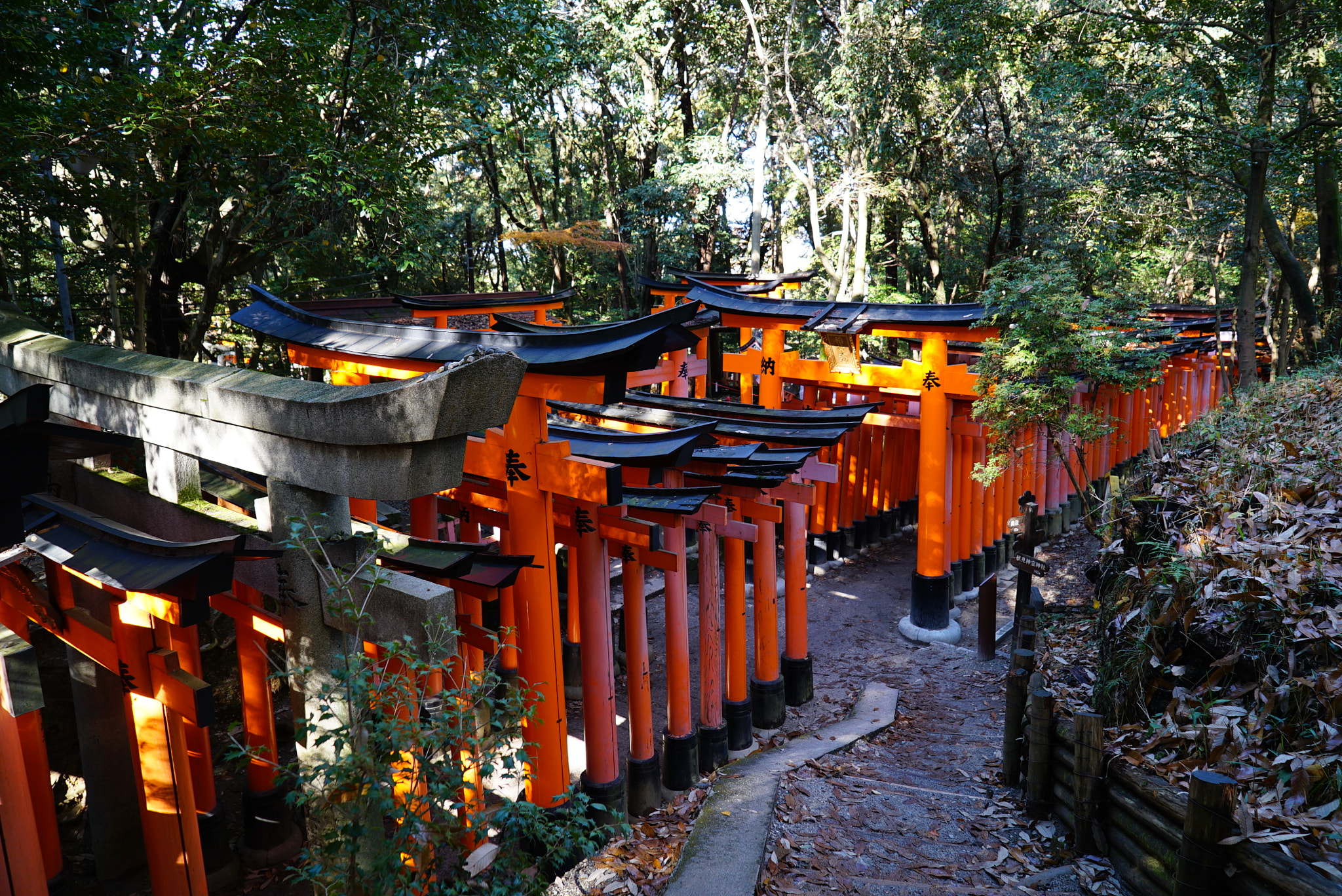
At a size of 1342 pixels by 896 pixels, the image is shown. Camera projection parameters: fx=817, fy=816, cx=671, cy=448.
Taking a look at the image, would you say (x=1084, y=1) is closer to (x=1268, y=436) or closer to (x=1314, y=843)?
(x=1268, y=436)

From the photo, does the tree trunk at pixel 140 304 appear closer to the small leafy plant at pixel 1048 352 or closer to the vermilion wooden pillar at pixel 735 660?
the vermilion wooden pillar at pixel 735 660

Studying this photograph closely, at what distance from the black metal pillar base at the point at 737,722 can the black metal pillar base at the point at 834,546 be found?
669cm

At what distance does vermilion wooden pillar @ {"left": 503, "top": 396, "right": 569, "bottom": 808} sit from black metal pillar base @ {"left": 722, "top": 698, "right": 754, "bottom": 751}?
259 cm

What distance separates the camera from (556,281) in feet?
74.3

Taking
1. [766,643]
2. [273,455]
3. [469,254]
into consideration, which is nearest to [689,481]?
[766,643]

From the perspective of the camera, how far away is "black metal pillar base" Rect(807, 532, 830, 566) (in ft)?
47.5

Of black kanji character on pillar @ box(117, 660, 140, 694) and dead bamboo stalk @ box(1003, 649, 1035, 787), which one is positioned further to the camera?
dead bamboo stalk @ box(1003, 649, 1035, 787)

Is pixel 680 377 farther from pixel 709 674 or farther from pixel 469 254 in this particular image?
pixel 469 254

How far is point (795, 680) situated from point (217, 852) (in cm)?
583

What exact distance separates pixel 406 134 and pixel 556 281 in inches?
450

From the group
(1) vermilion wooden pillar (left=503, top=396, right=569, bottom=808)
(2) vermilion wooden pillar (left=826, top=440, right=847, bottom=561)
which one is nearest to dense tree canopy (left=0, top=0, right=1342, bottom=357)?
(2) vermilion wooden pillar (left=826, top=440, right=847, bottom=561)

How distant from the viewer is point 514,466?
568 centimetres

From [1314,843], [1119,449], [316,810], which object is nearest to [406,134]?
[316,810]

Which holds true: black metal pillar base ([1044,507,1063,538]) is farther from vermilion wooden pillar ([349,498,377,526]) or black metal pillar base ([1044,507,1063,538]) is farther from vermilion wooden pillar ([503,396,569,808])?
vermilion wooden pillar ([349,498,377,526])
